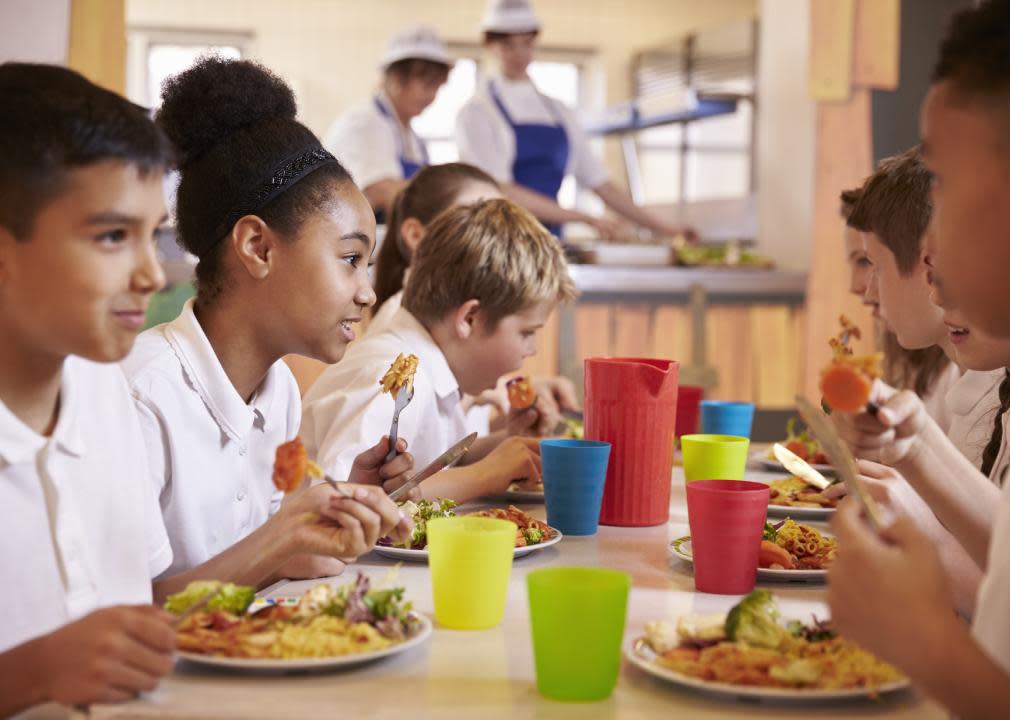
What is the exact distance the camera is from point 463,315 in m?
2.29

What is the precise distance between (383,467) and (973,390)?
117 cm

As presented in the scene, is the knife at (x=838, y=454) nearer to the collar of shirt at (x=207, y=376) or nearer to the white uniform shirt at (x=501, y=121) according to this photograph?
the collar of shirt at (x=207, y=376)

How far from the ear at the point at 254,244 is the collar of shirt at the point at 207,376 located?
0.43 feet

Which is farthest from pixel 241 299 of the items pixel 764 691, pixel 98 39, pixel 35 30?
pixel 98 39

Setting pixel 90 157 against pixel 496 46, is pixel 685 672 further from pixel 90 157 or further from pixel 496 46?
pixel 496 46

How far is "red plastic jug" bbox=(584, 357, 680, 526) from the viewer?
1.77 m

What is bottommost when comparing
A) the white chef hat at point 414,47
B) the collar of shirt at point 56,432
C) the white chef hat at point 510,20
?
the collar of shirt at point 56,432

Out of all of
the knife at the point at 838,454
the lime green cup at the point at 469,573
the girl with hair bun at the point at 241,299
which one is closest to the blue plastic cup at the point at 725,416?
the girl with hair bun at the point at 241,299

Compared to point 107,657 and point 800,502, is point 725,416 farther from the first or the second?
point 107,657

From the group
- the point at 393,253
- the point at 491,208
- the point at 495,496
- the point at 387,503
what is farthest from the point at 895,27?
the point at 387,503

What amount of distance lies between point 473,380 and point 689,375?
2.63 m

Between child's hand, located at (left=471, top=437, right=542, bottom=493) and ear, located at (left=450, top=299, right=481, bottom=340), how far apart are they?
37 centimetres

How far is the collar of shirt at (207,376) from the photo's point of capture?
1696 millimetres

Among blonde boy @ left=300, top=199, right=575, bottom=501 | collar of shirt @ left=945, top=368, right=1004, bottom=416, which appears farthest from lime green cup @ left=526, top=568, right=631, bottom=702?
collar of shirt @ left=945, top=368, right=1004, bottom=416
